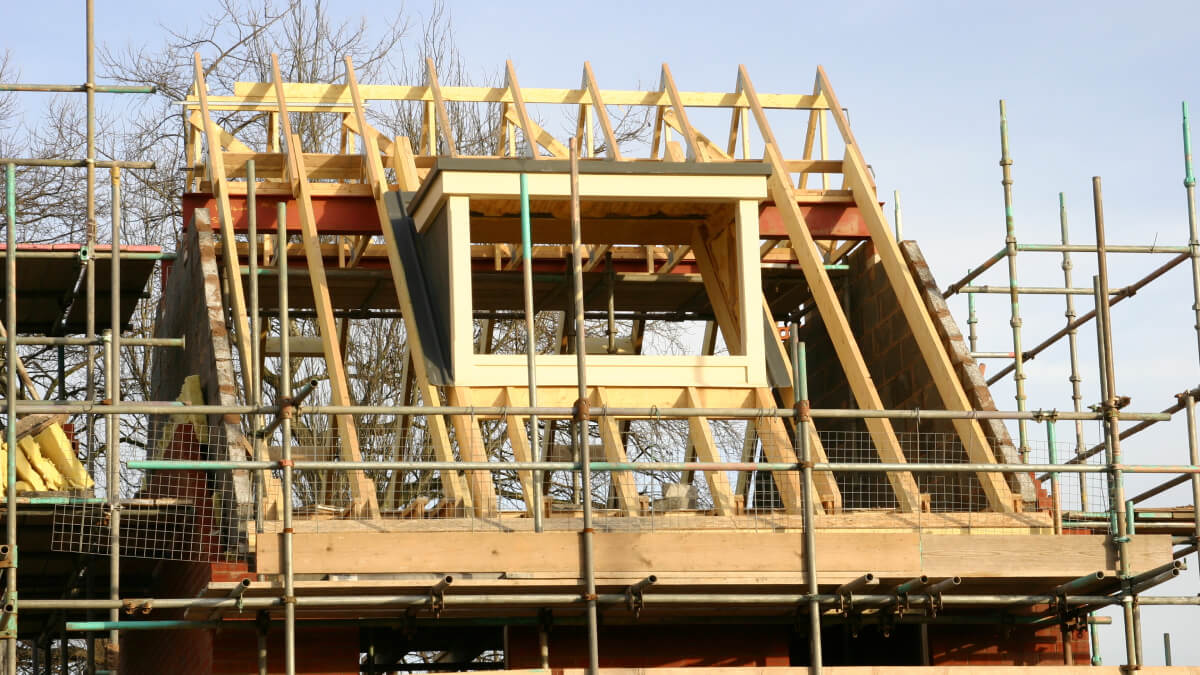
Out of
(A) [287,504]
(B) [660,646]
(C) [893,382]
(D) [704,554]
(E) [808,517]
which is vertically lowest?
(B) [660,646]

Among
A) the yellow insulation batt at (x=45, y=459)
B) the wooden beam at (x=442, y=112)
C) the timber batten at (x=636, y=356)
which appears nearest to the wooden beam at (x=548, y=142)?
the timber batten at (x=636, y=356)

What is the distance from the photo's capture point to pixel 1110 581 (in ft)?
47.3

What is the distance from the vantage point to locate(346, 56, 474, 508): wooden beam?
15.5 meters

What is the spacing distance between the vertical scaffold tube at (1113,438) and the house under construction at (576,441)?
3cm

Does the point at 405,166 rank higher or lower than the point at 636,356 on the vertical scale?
higher

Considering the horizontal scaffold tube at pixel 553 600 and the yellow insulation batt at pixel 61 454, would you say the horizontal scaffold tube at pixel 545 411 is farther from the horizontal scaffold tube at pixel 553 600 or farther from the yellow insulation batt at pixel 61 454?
the horizontal scaffold tube at pixel 553 600

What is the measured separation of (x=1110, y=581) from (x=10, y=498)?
26.4 ft

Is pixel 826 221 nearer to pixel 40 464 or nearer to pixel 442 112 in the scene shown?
pixel 442 112

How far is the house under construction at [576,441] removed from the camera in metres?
13.8

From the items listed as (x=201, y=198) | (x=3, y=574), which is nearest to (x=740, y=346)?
(x=201, y=198)

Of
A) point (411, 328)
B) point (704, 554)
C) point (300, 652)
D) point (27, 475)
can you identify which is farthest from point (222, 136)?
point (704, 554)

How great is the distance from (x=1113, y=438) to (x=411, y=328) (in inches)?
238

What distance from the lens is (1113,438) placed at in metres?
14.5

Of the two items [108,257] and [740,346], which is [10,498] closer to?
→ [108,257]
